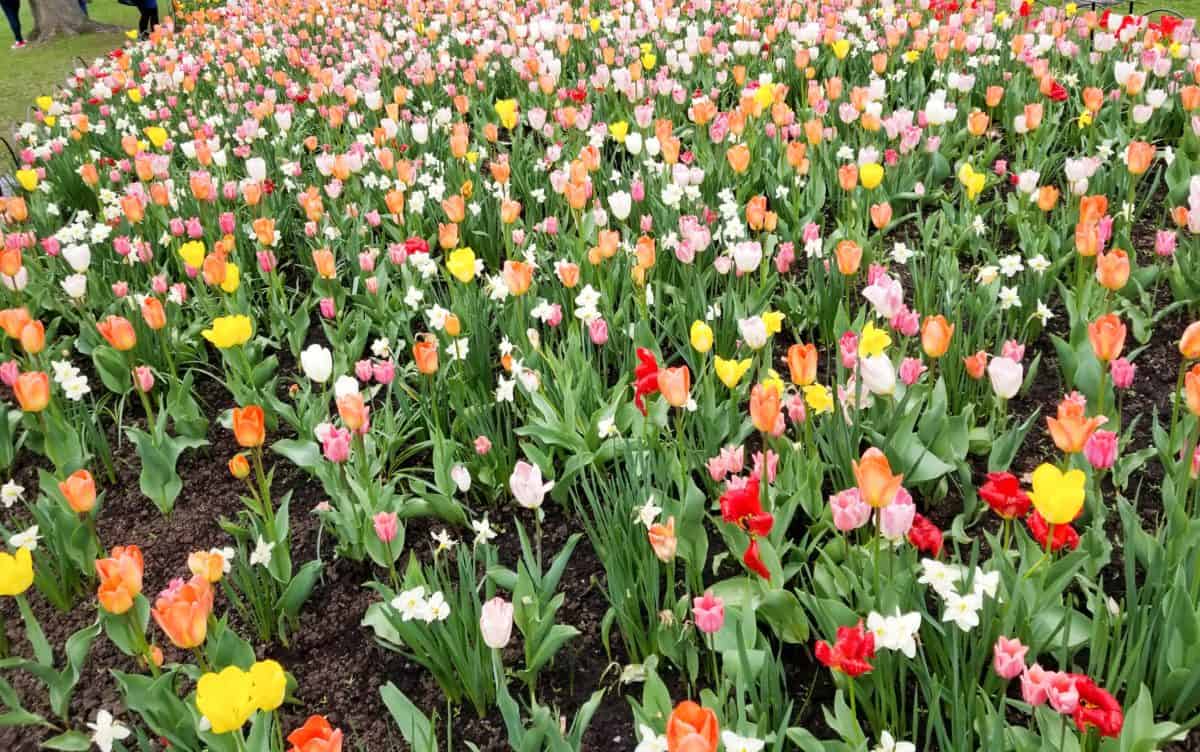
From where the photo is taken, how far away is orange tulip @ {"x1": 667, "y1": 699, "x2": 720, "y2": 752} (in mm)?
1169

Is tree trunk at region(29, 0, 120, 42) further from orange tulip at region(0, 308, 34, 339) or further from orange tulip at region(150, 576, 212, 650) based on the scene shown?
orange tulip at region(150, 576, 212, 650)

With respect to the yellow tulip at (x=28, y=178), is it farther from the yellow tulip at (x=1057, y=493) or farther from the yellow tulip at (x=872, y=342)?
the yellow tulip at (x=1057, y=493)

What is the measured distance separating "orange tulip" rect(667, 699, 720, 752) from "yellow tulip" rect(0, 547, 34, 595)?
1368mm

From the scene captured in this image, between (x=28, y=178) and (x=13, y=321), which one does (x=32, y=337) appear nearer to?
(x=13, y=321)

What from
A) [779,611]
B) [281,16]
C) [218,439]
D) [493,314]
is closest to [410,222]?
[493,314]

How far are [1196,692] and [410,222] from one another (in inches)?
130

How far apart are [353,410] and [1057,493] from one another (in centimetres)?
137

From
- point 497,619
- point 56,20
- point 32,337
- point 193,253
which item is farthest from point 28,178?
point 56,20

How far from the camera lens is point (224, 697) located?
1.40 meters

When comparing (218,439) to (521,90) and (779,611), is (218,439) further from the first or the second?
(521,90)

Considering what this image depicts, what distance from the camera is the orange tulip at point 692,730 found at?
117 centimetres

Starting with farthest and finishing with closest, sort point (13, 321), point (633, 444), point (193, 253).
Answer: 1. point (193, 253)
2. point (13, 321)
3. point (633, 444)

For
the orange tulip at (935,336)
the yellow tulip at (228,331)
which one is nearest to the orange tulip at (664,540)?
the orange tulip at (935,336)

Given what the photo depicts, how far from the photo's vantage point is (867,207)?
3.91 m
